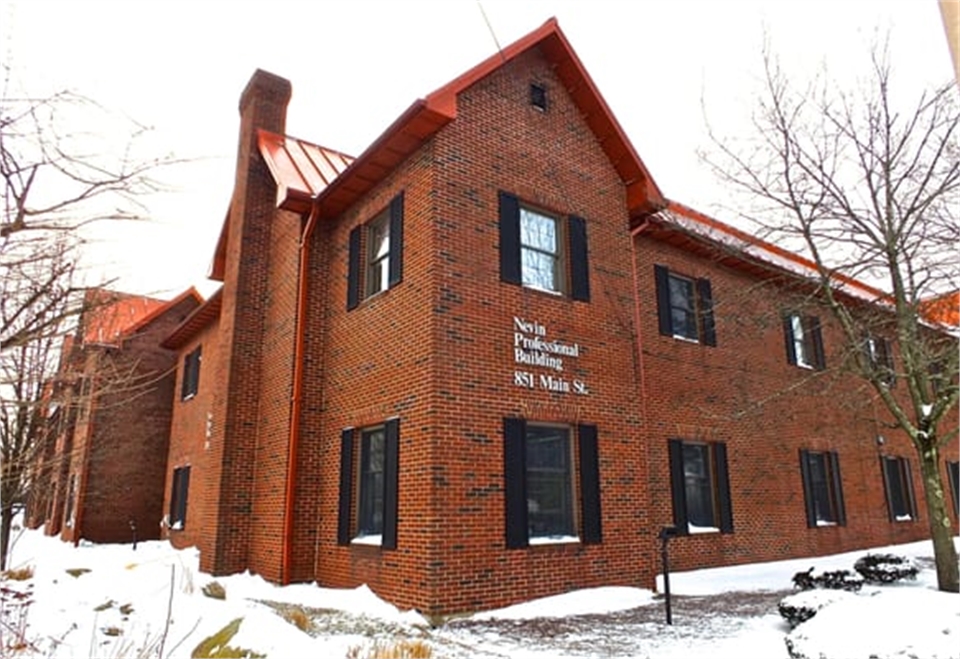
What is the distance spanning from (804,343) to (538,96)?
34.4 ft

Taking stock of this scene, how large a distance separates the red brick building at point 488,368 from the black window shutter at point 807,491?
0.07 metres

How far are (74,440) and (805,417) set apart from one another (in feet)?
67.0

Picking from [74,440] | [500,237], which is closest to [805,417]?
[500,237]

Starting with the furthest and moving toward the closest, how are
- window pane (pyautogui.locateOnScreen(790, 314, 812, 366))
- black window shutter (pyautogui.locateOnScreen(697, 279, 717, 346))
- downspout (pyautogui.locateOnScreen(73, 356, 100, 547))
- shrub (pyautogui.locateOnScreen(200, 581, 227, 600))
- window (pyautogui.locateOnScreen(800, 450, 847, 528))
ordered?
downspout (pyautogui.locateOnScreen(73, 356, 100, 547)), window pane (pyautogui.locateOnScreen(790, 314, 812, 366)), window (pyautogui.locateOnScreen(800, 450, 847, 528)), black window shutter (pyautogui.locateOnScreen(697, 279, 717, 346)), shrub (pyautogui.locateOnScreen(200, 581, 227, 600))

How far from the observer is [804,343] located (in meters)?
18.0

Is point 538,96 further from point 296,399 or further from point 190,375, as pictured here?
point 190,375

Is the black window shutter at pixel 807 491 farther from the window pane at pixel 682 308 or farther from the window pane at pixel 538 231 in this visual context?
the window pane at pixel 538 231

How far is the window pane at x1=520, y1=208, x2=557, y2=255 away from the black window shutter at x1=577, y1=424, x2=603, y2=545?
299 centimetres

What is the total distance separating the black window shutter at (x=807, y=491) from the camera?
1588cm

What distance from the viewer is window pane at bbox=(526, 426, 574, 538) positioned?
992 cm

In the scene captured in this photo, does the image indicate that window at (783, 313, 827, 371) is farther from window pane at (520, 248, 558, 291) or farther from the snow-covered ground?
window pane at (520, 248, 558, 291)

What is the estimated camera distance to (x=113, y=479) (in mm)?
20391

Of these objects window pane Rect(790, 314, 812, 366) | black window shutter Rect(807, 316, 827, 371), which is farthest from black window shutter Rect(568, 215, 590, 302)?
black window shutter Rect(807, 316, 827, 371)

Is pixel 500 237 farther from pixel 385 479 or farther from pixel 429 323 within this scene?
pixel 385 479
